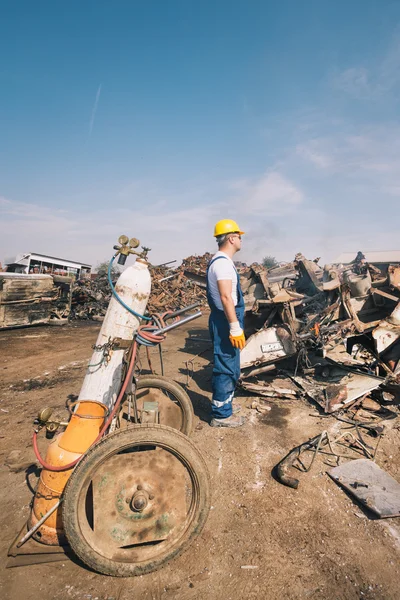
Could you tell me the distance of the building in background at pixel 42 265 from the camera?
1524 centimetres

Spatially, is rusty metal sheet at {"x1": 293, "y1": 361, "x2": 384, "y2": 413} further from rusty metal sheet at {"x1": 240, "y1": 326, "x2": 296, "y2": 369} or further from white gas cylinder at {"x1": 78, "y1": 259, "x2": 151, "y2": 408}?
→ white gas cylinder at {"x1": 78, "y1": 259, "x2": 151, "y2": 408}

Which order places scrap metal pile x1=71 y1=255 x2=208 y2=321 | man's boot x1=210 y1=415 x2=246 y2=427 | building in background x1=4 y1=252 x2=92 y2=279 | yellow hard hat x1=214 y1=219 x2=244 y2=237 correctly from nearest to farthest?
yellow hard hat x1=214 y1=219 x2=244 y2=237 → man's boot x1=210 y1=415 x2=246 y2=427 → scrap metal pile x1=71 y1=255 x2=208 y2=321 → building in background x1=4 y1=252 x2=92 y2=279

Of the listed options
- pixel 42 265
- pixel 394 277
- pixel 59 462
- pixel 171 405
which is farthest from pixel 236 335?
pixel 42 265

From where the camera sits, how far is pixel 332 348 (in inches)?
179

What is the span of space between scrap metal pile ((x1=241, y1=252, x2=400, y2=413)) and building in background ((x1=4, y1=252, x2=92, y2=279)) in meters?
14.1

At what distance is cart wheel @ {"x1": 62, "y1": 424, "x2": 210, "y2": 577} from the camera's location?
1738 mm

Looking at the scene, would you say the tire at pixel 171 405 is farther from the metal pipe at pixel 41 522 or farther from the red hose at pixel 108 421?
the metal pipe at pixel 41 522

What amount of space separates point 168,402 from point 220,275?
4.83 ft

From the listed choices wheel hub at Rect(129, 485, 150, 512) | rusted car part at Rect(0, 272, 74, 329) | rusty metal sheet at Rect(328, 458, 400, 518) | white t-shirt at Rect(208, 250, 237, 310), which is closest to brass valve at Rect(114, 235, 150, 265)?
white t-shirt at Rect(208, 250, 237, 310)

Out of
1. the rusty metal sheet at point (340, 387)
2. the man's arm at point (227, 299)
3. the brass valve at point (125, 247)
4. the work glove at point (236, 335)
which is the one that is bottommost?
the rusty metal sheet at point (340, 387)

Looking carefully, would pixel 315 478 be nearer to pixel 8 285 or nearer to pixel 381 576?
pixel 381 576

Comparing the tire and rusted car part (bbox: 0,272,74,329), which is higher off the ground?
the tire

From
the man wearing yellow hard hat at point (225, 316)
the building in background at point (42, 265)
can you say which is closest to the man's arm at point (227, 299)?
the man wearing yellow hard hat at point (225, 316)

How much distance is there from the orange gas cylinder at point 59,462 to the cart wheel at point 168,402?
856mm
